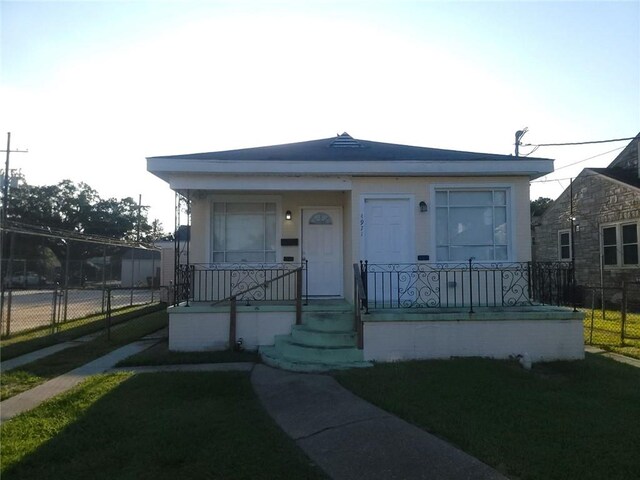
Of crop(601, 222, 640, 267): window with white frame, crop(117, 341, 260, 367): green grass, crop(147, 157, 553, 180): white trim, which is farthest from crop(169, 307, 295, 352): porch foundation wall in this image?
crop(601, 222, 640, 267): window with white frame

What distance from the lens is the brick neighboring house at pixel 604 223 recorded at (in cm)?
1594

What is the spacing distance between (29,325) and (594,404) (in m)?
11.2

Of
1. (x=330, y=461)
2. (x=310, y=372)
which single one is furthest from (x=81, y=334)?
(x=330, y=461)

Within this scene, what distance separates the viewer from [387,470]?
12.5 feet

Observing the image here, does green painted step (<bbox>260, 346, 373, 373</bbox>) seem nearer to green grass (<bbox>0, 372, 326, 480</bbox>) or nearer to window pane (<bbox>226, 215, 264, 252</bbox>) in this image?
green grass (<bbox>0, 372, 326, 480</bbox>)

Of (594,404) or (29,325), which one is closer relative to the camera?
(594,404)

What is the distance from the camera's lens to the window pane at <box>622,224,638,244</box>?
15.8 m

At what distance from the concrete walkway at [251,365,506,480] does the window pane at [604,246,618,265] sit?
14636 millimetres

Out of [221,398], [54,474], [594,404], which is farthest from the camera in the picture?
[221,398]

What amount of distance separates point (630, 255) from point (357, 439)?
1541cm

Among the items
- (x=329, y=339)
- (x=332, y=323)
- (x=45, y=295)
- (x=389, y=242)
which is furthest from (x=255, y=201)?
(x=45, y=295)

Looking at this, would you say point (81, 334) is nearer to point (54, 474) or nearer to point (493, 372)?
point (54, 474)

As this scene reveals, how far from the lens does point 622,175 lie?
56.7 ft

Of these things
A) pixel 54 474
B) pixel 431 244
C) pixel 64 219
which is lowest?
pixel 54 474
